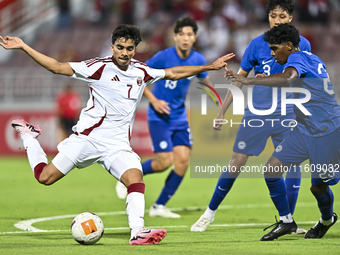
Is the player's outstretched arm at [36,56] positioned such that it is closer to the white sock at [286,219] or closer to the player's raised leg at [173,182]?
the white sock at [286,219]

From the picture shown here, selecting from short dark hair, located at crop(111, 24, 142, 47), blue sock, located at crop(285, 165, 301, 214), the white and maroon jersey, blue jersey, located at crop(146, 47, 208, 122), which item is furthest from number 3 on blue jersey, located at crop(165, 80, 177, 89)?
short dark hair, located at crop(111, 24, 142, 47)

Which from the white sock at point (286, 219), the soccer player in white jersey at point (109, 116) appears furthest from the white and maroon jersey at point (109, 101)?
the white sock at point (286, 219)

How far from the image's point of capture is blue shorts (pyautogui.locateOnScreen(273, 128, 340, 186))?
5332mm

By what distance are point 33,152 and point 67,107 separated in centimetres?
1115

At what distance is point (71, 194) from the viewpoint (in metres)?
9.91

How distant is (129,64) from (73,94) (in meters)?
11.6

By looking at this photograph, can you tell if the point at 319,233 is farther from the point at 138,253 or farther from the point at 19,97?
the point at 19,97

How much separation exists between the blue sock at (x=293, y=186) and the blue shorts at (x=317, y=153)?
94 centimetres

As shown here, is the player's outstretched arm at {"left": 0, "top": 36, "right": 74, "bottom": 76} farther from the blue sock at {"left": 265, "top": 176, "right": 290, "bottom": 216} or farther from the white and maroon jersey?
the blue sock at {"left": 265, "top": 176, "right": 290, "bottom": 216}

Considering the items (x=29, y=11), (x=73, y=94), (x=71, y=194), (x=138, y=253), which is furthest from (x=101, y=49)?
(x=138, y=253)

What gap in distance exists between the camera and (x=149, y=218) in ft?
24.5

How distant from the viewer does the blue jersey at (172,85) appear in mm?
8141

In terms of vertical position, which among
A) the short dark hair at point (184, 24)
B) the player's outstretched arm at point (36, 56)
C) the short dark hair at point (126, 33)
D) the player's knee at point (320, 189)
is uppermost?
the short dark hair at point (184, 24)

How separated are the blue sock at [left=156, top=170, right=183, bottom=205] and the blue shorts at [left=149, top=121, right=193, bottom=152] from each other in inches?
16.3
